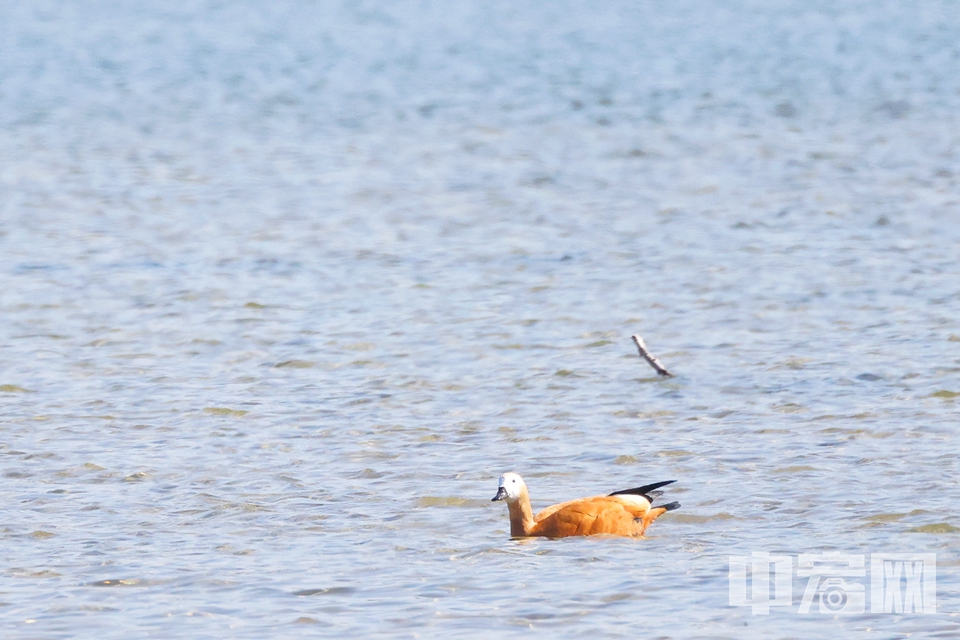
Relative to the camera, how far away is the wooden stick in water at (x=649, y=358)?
13117 millimetres

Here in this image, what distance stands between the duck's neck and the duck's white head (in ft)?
0.10

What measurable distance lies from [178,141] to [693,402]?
1654 centimetres

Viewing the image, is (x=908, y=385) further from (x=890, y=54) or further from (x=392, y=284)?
(x=890, y=54)

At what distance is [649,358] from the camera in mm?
13258

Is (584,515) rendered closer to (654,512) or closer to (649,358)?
(654,512)

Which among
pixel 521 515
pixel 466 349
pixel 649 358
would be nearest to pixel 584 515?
pixel 521 515

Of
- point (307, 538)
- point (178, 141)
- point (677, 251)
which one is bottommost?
point (307, 538)

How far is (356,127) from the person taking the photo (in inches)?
1125

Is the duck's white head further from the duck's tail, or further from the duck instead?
the duck's tail

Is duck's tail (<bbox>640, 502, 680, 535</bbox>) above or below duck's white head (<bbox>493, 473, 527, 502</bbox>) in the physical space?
below

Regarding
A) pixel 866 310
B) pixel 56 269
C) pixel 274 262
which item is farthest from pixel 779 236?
pixel 56 269

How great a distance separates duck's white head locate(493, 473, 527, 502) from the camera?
980cm

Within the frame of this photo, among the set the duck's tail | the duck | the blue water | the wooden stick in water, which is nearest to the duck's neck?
→ the duck

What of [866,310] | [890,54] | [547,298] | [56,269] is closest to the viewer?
[866,310]
